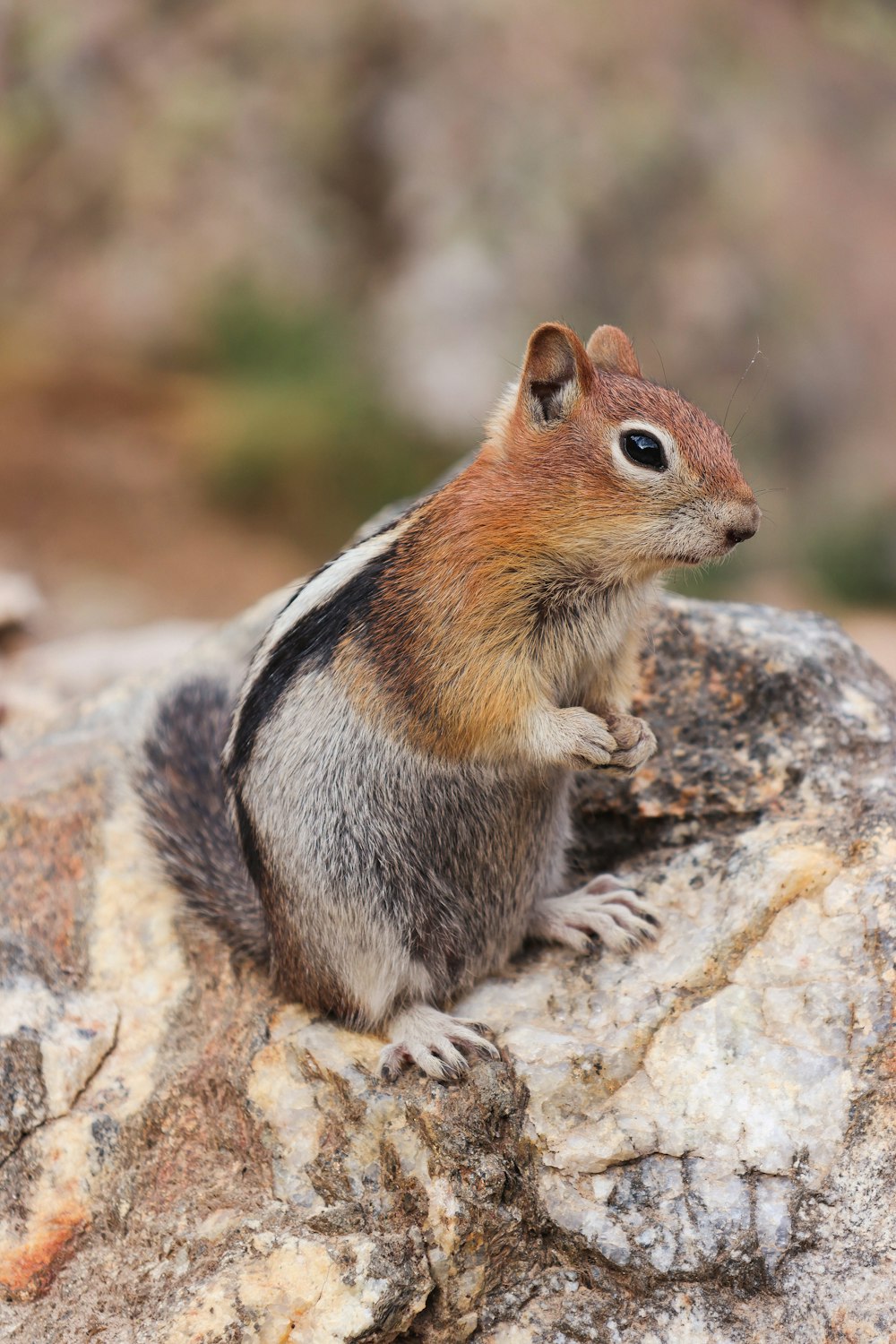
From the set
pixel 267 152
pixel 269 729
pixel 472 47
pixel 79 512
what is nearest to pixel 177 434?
pixel 79 512

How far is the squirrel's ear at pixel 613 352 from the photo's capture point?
3.42 meters

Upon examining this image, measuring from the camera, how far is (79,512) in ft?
37.2

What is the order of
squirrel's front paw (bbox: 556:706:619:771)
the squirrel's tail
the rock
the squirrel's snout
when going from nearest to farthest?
the squirrel's snout
squirrel's front paw (bbox: 556:706:619:771)
the squirrel's tail
the rock

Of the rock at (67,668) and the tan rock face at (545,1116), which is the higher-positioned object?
the rock at (67,668)

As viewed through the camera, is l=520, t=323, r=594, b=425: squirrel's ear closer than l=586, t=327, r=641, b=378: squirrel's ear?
Yes

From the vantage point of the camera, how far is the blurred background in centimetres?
1147

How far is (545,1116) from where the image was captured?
9.43 feet

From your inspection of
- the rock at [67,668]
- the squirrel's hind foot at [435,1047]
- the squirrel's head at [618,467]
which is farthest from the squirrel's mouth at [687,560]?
the rock at [67,668]

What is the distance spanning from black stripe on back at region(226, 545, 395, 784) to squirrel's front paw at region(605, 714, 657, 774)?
29.5 inches

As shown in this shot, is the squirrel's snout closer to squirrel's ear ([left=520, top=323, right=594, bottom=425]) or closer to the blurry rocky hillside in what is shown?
squirrel's ear ([left=520, top=323, right=594, bottom=425])

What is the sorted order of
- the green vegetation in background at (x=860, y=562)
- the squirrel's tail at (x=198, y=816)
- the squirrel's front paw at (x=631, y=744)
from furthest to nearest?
the green vegetation in background at (x=860, y=562), the squirrel's tail at (x=198, y=816), the squirrel's front paw at (x=631, y=744)

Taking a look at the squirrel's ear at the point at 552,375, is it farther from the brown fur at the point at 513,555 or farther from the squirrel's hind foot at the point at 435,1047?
the squirrel's hind foot at the point at 435,1047

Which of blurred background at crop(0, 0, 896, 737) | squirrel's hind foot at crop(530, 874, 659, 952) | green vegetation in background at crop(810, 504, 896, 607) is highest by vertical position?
blurred background at crop(0, 0, 896, 737)

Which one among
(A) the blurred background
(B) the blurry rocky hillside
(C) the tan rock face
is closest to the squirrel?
(C) the tan rock face
